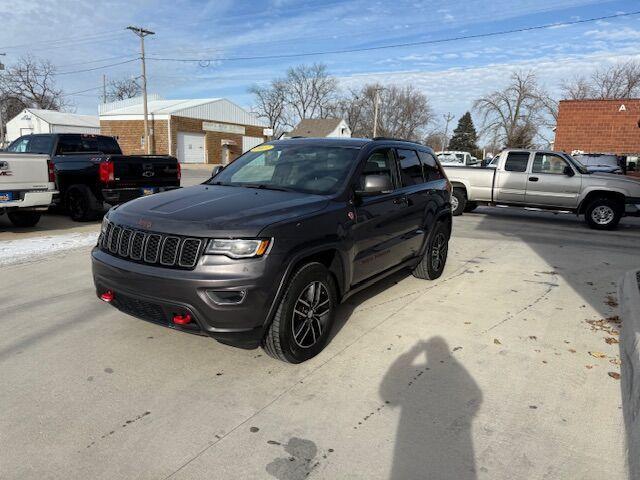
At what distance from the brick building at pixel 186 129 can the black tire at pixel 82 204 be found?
33507 mm

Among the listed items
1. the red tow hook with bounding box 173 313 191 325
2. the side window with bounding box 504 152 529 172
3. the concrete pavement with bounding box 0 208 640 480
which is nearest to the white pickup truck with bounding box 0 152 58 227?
the concrete pavement with bounding box 0 208 640 480

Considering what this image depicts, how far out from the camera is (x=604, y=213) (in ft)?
38.1

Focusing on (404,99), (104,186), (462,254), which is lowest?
(462,254)

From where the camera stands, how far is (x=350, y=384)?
11.4 ft

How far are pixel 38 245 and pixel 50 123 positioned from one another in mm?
52995

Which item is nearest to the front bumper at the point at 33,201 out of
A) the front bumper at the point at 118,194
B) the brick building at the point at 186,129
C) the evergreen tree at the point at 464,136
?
the front bumper at the point at 118,194

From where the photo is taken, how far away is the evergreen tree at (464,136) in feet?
307

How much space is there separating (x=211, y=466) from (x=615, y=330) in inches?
162

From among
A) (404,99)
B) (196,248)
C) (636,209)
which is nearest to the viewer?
(196,248)

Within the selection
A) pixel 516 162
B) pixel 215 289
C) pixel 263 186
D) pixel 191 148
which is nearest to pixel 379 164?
pixel 263 186

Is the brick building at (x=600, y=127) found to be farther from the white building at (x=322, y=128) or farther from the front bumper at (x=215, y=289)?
the white building at (x=322, y=128)

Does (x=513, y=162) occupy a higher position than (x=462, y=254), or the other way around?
(x=513, y=162)

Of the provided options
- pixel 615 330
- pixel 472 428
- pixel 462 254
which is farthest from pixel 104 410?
pixel 462 254

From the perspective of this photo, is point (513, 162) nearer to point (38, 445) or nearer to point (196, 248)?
point (196, 248)
